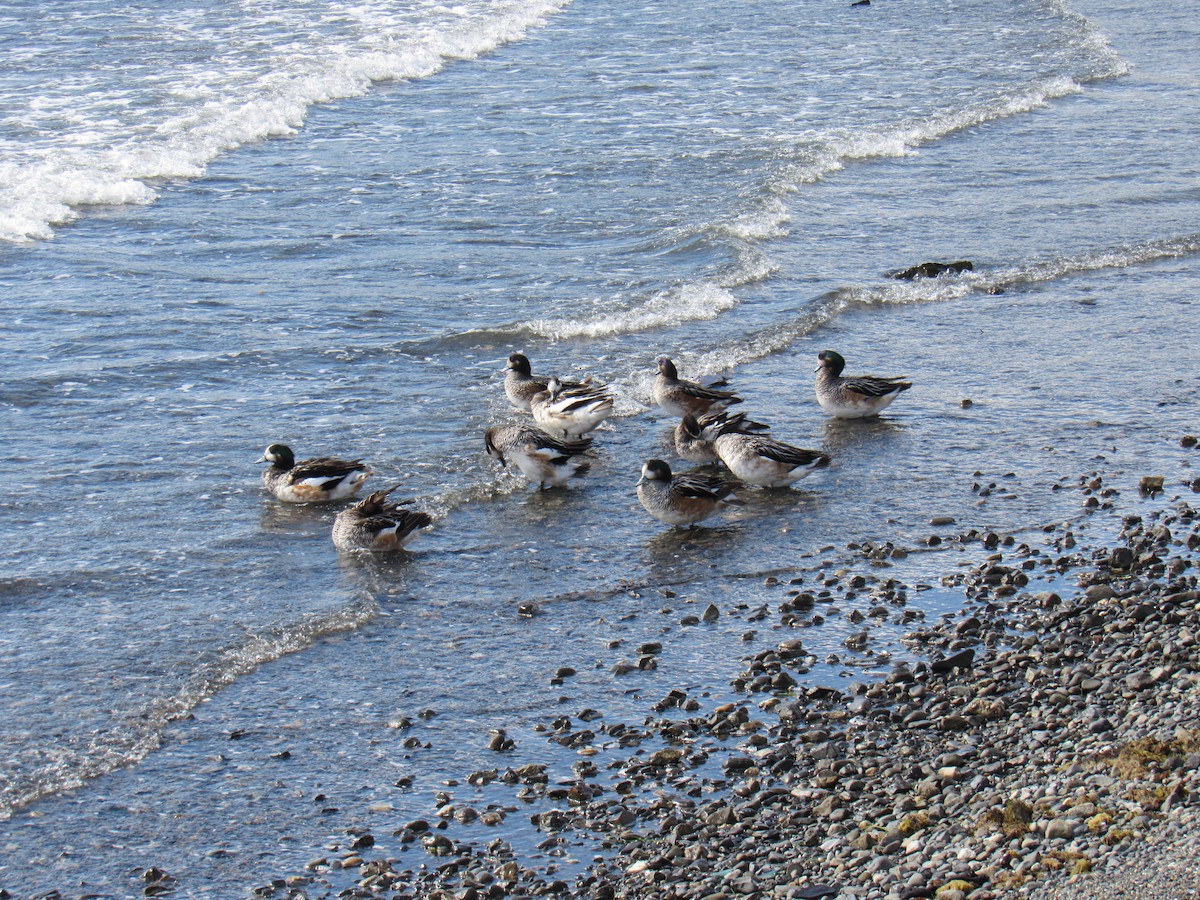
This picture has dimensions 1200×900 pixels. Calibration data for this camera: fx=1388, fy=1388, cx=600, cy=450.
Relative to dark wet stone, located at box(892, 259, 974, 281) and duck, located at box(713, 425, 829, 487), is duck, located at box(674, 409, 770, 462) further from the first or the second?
dark wet stone, located at box(892, 259, 974, 281)

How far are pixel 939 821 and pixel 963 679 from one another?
1607mm

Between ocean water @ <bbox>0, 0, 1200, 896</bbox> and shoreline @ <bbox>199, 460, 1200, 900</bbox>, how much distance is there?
31 cm

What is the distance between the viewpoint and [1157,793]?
233 inches

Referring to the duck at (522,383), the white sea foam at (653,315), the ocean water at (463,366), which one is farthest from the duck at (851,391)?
the white sea foam at (653,315)

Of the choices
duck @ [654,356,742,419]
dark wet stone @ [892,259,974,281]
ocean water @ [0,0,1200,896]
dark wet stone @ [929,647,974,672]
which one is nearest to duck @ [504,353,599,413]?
ocean water @ [0,0,1200,896]

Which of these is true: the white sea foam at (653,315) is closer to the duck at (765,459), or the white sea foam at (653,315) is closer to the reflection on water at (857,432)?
the reflection on water at (857,432)

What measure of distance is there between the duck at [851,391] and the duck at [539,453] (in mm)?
2271

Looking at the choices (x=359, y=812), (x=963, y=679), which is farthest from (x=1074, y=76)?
(x=359, y=812)

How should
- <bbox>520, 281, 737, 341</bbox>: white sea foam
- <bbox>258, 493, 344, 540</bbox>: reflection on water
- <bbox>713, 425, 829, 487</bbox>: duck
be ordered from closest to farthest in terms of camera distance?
<bbox>258, 493, 344, 540</bbox>: reflection on water → <bbox>713, 425, 829, 487</bbox>: duck → <bbox>520, 281, 737, 341</bbox>: white sea foam

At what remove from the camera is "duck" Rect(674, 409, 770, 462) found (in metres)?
11.3

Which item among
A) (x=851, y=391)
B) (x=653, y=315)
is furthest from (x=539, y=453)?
(x=653, y=315)

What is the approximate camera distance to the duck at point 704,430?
1130 centimetres

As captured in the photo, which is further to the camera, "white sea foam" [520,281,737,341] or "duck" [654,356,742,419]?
"white sea foam" [520,281,737,341]

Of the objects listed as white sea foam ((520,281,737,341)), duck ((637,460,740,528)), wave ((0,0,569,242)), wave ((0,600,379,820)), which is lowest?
wave ((0,600,379,820))
